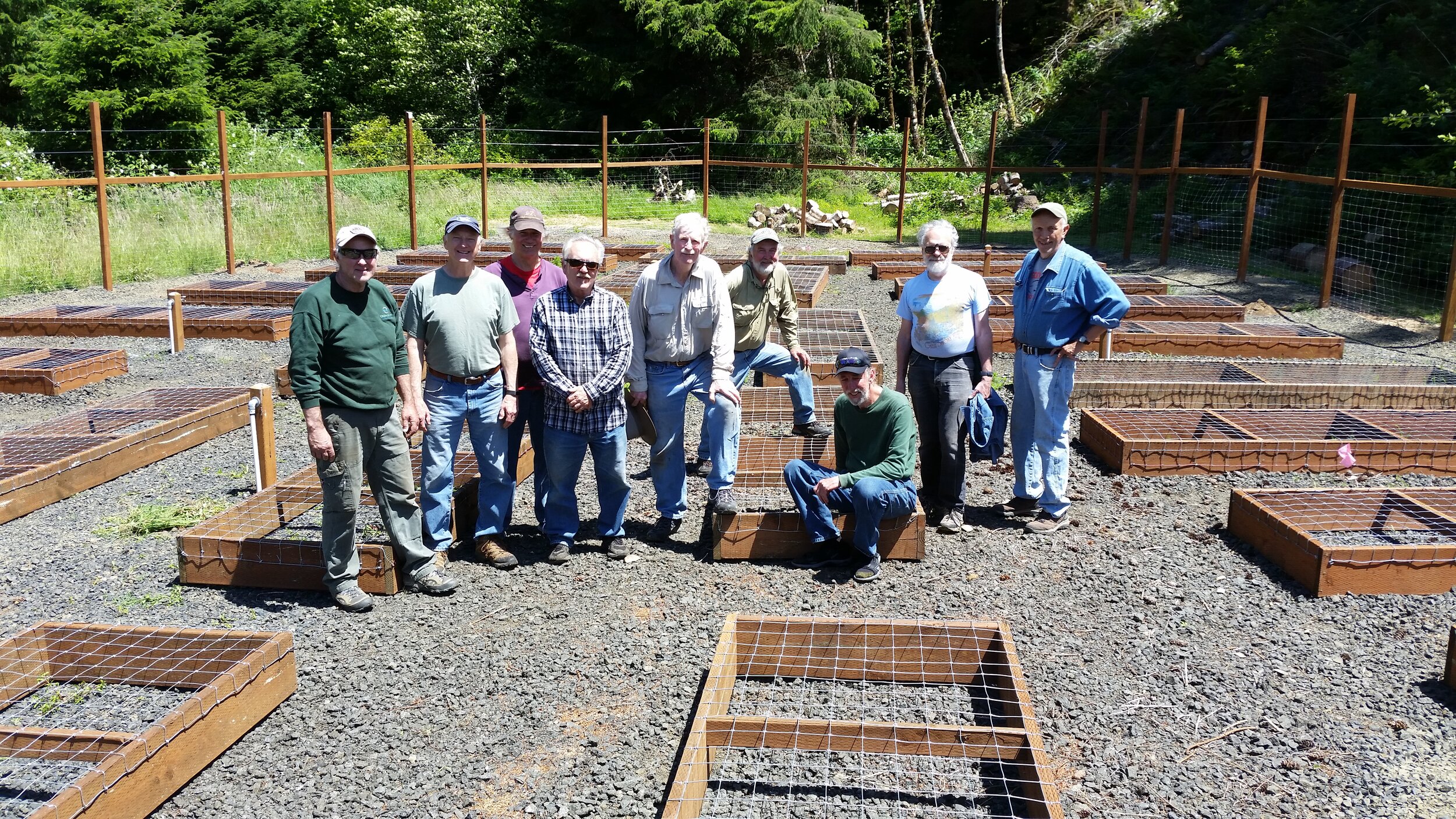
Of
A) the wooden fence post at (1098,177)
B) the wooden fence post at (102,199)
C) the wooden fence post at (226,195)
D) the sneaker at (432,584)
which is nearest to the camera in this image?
the sneaker at (432,584)

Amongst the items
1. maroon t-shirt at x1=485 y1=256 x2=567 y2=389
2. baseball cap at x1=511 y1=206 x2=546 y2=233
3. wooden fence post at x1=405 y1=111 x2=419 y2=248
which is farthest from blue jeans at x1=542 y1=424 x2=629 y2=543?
wooden fence post at x1=405 y1=111 x2=419 y2=248

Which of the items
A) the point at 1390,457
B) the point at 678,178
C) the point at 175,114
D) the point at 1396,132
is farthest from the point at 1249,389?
the point at 175,114

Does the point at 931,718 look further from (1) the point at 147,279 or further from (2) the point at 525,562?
(1) the point at 147,279

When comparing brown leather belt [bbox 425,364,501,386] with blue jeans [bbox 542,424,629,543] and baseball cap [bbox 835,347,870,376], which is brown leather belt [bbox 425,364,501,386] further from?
baseball cap [bbox 835,347,870,376]

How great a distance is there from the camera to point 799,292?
12656mm

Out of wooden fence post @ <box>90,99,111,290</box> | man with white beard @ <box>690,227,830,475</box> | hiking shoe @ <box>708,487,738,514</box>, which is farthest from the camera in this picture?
wooden fence post @ <box>90,99,111,290</box>

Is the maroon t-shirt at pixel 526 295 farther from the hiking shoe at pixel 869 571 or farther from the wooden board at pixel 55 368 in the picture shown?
the wooden board at pixel 55 368

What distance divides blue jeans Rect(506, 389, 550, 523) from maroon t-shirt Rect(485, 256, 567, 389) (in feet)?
0.19

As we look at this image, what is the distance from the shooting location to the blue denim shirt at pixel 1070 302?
5555mm

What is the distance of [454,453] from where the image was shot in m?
5.24

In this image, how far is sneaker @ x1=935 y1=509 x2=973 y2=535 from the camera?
5.84 meters

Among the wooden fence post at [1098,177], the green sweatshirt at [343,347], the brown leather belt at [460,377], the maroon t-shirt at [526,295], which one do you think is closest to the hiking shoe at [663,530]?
the maroon t-shirt at [526,295]

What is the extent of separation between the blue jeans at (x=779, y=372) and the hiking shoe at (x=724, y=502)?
1084 millimetres

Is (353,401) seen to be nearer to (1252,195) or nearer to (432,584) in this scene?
(432,584)
